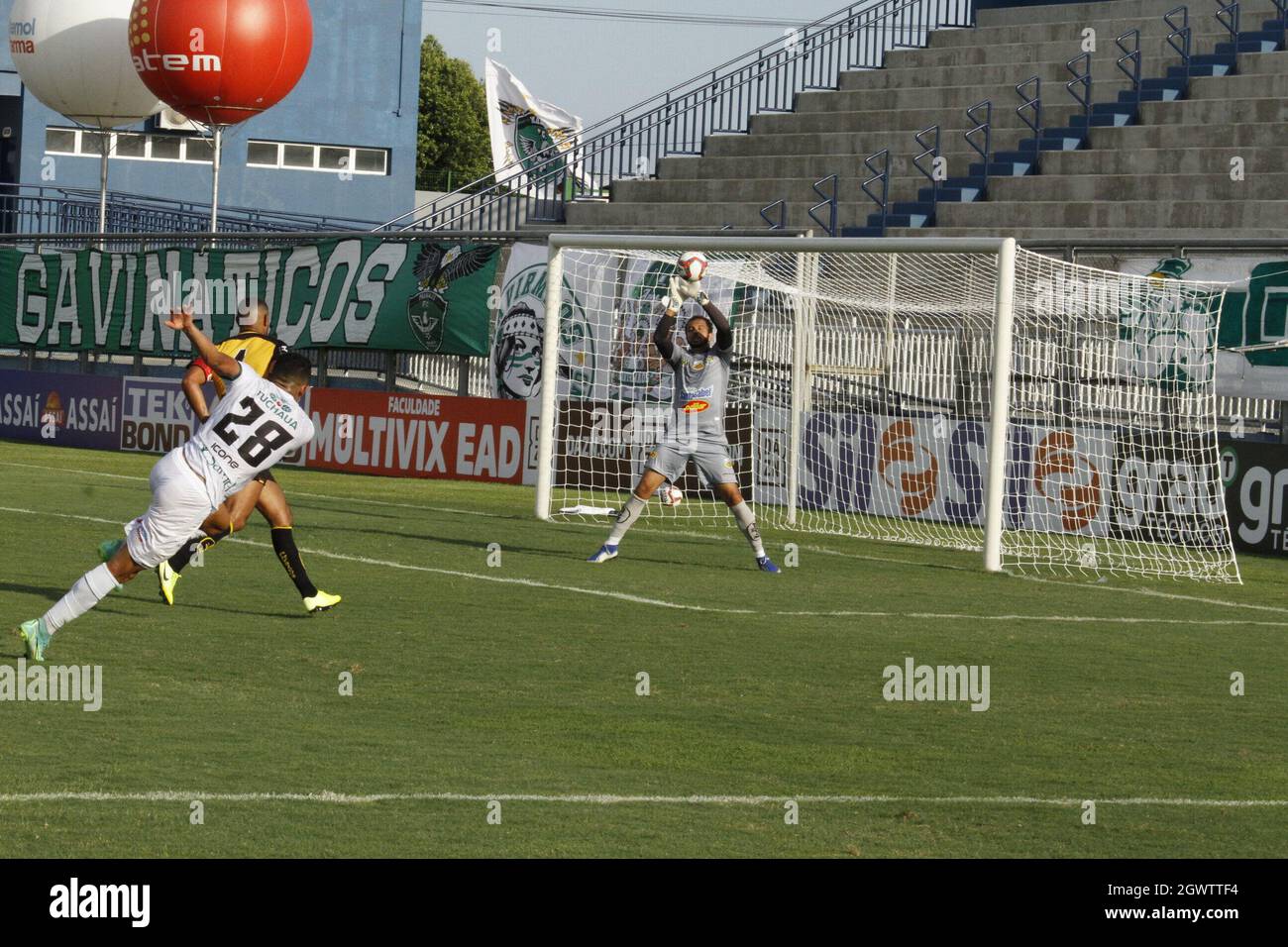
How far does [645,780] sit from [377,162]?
166ft

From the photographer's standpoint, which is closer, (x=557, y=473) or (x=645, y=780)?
(x=645, y=780)

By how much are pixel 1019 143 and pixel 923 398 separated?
968 centimetres

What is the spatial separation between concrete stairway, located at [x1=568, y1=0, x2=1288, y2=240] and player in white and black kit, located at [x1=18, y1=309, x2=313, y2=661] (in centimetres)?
1630

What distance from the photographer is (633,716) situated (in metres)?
8.77

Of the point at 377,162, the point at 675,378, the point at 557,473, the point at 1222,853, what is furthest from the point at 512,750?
the point at 377,162

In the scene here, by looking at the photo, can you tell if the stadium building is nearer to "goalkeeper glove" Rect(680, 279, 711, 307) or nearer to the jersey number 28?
"goalkeeper glove" Rect(680, 279, 711, 307)

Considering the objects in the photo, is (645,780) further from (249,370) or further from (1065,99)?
(1065,99)

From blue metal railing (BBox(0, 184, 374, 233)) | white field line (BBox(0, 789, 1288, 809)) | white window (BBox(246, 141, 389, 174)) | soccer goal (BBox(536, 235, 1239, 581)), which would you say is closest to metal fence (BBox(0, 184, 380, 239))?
blue metal railing (BBox(0, 184, 374, 233))

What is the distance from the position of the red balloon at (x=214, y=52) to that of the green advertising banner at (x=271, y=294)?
2.25 meters

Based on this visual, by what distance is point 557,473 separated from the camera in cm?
2223

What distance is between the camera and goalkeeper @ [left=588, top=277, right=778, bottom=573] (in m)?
14.9

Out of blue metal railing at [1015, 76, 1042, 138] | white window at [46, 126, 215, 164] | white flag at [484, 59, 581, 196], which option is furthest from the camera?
white window at [46, 126, 215, 164]

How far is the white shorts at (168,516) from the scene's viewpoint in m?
9.74

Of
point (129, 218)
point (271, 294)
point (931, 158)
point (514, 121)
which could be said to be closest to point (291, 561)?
point (271, 294)
